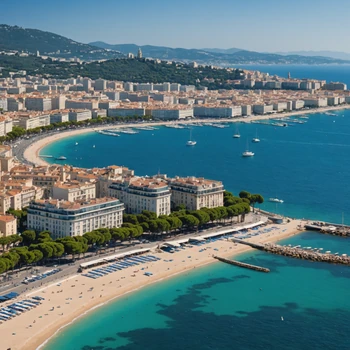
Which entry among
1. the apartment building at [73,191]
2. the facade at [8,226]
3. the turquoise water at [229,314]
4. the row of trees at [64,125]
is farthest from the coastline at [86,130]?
the turquoise water at [229,314]

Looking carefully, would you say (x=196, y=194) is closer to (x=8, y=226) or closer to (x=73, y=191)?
(x=73, y=191)

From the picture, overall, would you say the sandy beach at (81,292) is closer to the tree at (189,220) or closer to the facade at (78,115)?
Answer: the tree at (189,220)

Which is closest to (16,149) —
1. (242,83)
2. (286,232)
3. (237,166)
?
(237,166)

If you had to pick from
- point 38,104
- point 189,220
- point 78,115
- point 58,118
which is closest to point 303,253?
point 189,220

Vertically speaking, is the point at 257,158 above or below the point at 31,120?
below

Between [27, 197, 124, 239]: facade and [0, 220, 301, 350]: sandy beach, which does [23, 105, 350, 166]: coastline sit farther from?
[0, 220, 301, 350]: sandy beach

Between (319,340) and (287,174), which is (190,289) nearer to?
(319,340)

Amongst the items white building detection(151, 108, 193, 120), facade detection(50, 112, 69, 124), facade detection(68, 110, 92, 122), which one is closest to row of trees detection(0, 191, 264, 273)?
facade detection(50, 112, 69, 124)
